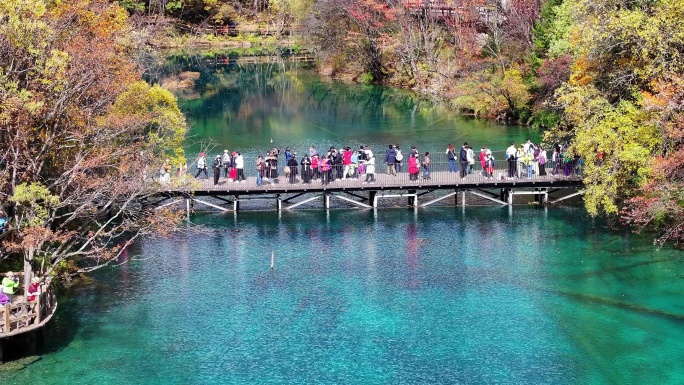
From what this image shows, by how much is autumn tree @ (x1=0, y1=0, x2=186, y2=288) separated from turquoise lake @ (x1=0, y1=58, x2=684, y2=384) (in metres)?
2.94

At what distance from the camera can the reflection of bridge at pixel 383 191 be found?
Result: 46719mm

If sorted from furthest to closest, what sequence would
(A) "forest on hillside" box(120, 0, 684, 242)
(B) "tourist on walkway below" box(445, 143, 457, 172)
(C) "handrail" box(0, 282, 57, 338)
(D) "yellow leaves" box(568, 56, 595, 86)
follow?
(B) "tourist on walkway below" box(445, 143, 457, 172) < (D) "yellow leaves" box(568, 56, 595, 86) < (A) "forest on hillside" box(120, 0, 684, 242) < (C) "handrail" box(0, 282, 57, 338)

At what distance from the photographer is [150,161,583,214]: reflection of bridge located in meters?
46.7

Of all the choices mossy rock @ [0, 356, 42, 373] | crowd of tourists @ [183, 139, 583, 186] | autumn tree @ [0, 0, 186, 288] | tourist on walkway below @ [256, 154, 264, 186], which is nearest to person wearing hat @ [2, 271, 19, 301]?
autumn tree @ [0, 0, 186, 288]

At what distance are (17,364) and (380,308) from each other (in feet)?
42.4

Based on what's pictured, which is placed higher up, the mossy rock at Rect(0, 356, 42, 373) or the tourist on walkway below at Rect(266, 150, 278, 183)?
the tourist on walkway below at Rect(266, 150, 278, 183)

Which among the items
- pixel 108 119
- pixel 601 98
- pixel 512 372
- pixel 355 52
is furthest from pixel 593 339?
pixel 355 52

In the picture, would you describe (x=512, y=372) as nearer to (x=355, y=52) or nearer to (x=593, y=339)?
(x=593, y=339)

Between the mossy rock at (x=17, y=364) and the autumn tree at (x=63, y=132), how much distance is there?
286 centimetres

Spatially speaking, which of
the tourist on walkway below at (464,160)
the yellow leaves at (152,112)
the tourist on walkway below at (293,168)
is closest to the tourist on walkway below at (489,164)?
the tourist on walkway below at (464,160)

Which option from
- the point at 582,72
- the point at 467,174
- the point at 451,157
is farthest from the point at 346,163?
the point at 582,72

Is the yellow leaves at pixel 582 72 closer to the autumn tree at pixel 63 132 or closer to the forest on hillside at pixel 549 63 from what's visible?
the forest on hillside at pixel 549 63

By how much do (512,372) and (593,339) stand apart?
4.32 meters

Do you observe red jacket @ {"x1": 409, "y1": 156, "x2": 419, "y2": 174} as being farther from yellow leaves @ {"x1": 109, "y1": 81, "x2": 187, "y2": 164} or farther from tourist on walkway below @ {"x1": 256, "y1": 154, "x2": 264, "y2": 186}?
yellow leaves @ {"x1": 109, "y1": 81, "x2": 187, "y2": 164}
